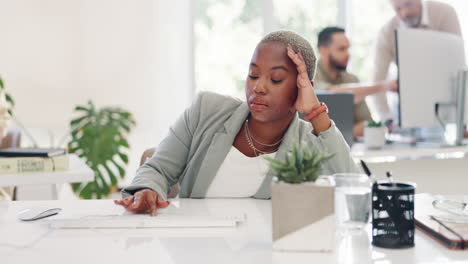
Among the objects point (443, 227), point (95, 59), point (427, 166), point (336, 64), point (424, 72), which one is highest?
point (95, 59)

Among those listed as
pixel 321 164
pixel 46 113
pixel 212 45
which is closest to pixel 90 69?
pixel 46 113

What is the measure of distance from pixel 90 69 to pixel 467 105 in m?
3.02

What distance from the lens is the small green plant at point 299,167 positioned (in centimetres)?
101

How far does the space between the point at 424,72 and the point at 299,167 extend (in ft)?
6.09

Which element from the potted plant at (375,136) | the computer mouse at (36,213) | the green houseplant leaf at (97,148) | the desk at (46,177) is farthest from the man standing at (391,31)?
the computer mouse at (36,213)

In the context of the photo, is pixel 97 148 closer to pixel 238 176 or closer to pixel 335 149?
pixel 238 176

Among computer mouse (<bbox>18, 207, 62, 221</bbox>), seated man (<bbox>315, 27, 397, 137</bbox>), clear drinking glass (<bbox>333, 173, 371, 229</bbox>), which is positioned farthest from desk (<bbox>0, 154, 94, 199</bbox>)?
seated man (<bbox>315, 27, 397, 137</bbox>)

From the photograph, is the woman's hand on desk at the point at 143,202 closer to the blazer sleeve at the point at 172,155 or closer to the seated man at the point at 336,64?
the blazer sleeve at the point at 172,155

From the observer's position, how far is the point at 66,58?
4.44m

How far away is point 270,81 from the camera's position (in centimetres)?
149

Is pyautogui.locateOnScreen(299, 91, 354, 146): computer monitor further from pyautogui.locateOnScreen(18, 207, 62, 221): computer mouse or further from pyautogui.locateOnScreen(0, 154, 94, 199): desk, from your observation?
pyautogui.locateOnScreen(18, 207, 62, 221): computer mouse

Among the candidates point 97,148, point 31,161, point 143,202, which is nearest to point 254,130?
point 143,202

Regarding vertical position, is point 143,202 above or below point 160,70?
below

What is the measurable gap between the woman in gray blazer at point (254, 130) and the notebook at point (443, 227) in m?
0.28
